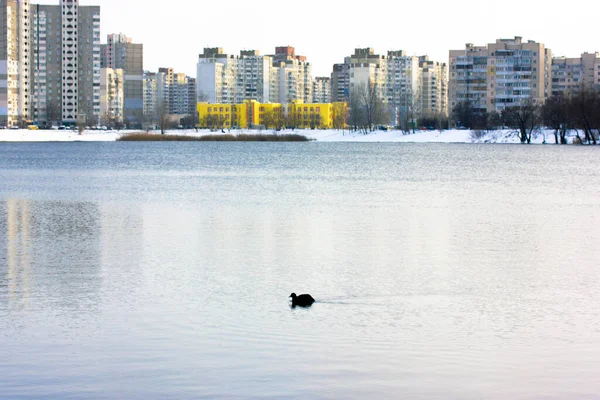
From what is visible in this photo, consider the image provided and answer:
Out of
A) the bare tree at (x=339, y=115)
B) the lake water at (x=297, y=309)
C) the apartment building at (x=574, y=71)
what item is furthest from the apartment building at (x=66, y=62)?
the lake water at (x=297, y=309)

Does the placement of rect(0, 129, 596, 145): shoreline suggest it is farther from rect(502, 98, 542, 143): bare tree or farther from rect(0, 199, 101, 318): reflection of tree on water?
rect(0, 199, 101, 318): reflection of tree on water

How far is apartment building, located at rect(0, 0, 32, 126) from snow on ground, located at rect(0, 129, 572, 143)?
12.3 metres

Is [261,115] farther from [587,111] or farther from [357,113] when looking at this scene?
[587,111]

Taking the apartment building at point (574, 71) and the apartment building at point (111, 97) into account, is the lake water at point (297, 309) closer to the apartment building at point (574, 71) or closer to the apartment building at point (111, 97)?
the apartment building at point (111, 97)

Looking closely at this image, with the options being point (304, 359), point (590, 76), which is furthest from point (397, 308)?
point (590, 76)

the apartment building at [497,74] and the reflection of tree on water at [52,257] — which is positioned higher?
the apartment building at [497,74]

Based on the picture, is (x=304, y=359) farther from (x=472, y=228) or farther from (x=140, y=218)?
(x=140, y=218)

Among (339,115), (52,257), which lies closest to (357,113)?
(339,115)

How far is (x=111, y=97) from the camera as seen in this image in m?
185

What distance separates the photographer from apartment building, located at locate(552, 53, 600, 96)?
177m

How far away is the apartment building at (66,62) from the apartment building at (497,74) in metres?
65.3

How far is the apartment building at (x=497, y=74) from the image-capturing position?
5748 inches

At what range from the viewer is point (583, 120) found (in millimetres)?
94438

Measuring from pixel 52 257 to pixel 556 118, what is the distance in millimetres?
90323
